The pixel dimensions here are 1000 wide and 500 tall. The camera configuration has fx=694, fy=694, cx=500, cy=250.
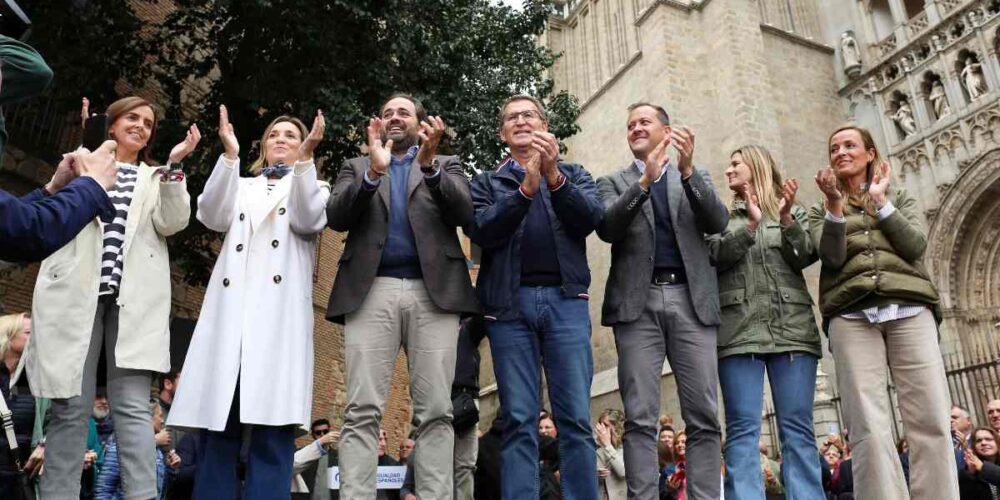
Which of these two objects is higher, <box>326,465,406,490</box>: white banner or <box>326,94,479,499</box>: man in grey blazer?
<box>326,94,479,499</box>: man in grey blazer

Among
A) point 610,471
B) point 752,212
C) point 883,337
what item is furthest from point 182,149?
point 610,471

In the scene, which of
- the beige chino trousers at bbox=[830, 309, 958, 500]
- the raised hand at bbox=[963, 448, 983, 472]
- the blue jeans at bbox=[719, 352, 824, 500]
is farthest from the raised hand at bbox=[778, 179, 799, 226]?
the raised hand at bbox=[963, 448, 983, 472]

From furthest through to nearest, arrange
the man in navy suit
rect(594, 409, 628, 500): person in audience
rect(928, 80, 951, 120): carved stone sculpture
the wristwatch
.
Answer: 1. rect(928, 80, 951, 120): carved stone sculpture
2. rect(594, 409, 628, 500): person in audience
3. the wristwatch
4. the man in navy suit

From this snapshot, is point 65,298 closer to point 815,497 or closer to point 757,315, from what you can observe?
point 757,315

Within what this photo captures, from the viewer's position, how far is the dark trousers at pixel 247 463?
3.33 meters

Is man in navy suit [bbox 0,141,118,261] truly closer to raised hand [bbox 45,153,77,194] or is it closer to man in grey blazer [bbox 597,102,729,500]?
raised hand [bbox 45,153,77,194]

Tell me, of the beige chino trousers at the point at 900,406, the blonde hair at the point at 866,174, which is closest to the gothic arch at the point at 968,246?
the blonde hair at the point at 866,174

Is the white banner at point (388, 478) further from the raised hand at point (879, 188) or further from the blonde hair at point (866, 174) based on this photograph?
the raised hand at point (879, 188)

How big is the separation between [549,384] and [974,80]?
1717cm

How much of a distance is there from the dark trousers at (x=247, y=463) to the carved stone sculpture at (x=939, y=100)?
1855 cm

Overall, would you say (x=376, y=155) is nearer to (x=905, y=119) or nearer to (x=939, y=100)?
(x=939, y=100)

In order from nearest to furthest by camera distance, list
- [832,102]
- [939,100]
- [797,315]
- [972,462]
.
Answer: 1. [797,315]
2. [972,462]
3. [939,100]
4. [832,102]

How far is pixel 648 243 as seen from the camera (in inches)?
157

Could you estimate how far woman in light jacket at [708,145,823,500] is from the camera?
3875mm
